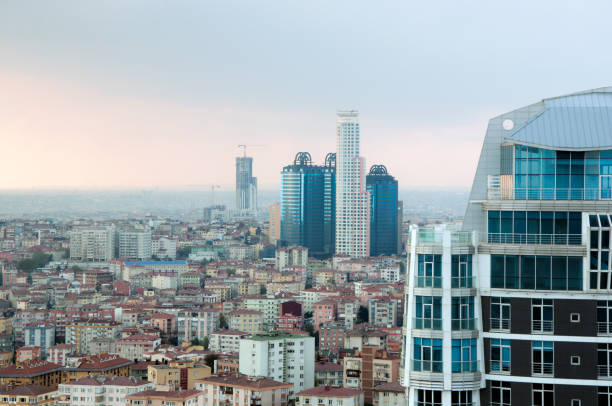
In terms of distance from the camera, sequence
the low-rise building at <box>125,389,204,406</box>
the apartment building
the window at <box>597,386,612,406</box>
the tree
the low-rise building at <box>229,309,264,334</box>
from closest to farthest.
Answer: the window at <box>597,386,612,406</box>
the low-rise building at <box>125,389,204,406</box>
the apartment building
the low-rise building at <box>229,309,264,334</box>
the tree

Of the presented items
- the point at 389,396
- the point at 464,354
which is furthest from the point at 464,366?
the point at 389,396

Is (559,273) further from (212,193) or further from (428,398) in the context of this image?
(212,193)

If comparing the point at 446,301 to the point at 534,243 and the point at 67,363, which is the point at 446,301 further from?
the point at 67,363

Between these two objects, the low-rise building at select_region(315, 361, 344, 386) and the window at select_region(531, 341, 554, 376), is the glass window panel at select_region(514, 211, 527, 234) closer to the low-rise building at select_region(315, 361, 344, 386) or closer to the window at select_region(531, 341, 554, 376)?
the window at select_region(531, 341, 554, 376)

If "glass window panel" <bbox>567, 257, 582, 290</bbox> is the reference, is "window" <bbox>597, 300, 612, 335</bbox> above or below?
below

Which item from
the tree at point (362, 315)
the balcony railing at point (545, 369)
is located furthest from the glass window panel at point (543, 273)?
the tree at point (362, 315)

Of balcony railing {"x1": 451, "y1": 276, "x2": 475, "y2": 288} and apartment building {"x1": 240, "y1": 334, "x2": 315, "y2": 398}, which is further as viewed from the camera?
apartment building {"x1": 240, "y1": 334, "x2": 315, "y2": 398}

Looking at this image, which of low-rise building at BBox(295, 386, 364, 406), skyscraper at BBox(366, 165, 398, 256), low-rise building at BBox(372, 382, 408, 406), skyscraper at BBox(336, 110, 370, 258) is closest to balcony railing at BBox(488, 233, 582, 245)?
low-rise building at BBox(295, 386, 364, 406)
